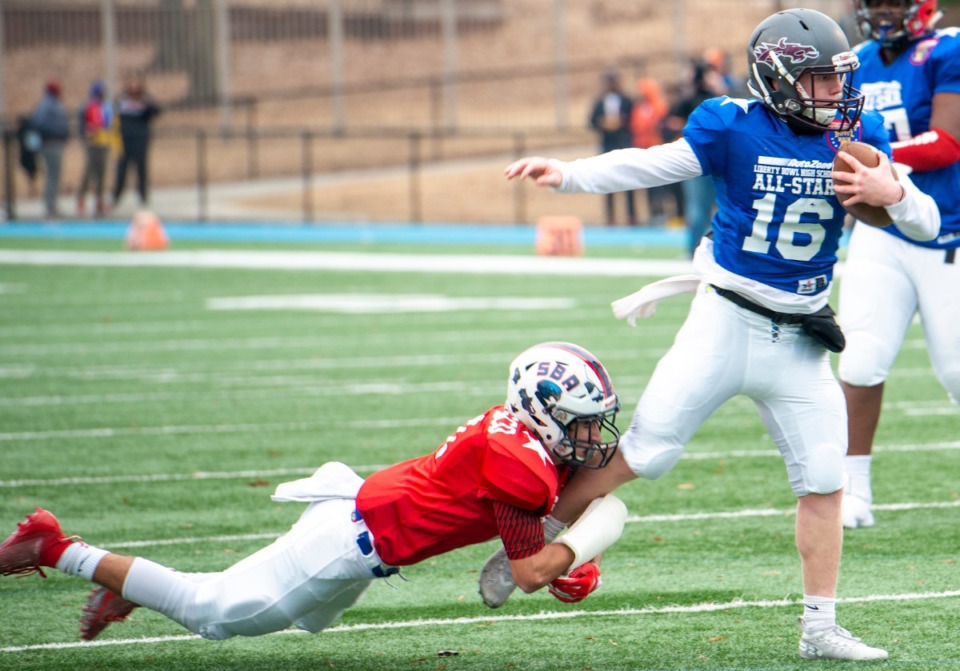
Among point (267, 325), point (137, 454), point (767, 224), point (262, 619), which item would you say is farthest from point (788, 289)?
point (267, 325)

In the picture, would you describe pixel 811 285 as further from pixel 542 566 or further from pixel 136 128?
pixel 136 128

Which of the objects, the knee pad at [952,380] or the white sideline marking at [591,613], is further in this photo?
the knee pad at [952,380]

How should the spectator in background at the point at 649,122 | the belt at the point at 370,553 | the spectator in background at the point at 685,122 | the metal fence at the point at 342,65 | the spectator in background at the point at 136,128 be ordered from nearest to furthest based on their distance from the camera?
the belt at the point at 370,553 → the spectator in background at the point at 685,122 → the spectator in background at the point at 649,122 → the spectator in background at the point at 136,128 → the metal fence at the point at 342,65

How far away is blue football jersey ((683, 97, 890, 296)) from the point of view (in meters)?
4.53

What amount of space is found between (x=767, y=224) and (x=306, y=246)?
17556 millimetres

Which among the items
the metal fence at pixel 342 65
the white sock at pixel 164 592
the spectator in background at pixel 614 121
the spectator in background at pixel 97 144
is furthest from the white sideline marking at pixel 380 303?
the metal fence at pixel 342 65

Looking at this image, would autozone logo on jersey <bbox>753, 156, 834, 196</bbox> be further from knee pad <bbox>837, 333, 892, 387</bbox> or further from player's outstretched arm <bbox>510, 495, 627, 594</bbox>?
knee pad <bbox>837, 333, 892, 387</bbox>

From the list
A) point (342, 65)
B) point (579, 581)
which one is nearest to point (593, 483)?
point (579, 581)

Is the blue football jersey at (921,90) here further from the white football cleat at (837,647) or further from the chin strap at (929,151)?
the white football cleat at (837,647)

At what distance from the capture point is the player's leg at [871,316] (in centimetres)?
609

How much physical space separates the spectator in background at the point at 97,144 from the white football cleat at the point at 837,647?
22456 mm

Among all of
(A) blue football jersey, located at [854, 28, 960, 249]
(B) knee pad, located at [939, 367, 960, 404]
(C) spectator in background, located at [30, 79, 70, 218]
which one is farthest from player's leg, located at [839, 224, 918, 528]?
(C) spectator in background, located at [30, 79, 70, 218]

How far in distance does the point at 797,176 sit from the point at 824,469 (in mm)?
895

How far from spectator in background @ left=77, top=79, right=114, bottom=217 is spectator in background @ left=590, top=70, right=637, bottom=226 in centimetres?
853
